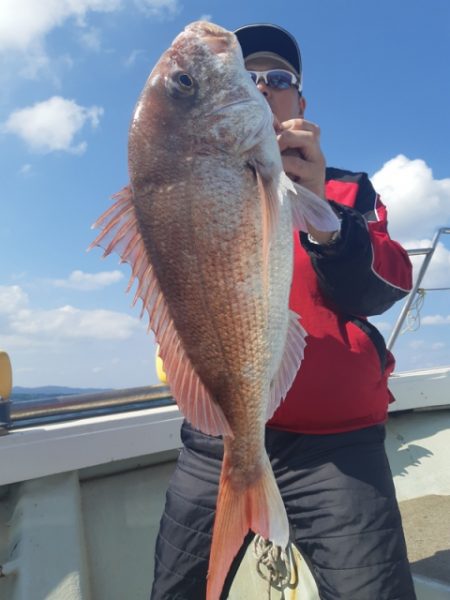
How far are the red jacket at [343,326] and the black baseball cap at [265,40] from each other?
1007 mm

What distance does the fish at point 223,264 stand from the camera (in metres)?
1.59

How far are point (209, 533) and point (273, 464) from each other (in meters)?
0.37

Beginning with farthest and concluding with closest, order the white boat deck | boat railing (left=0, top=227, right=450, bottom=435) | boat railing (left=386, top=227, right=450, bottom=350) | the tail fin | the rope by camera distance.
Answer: boat railing (left=386, top=227, right=450, bottom=350)
boat railing (left=0, top=227, right=450, bottom=435)
the white boat deck
the rope
the tail fin

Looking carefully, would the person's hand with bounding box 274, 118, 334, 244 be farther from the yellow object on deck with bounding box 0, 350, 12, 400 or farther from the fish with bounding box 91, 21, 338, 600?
the yellow object on deck with bounding box 0, 350, 12, 400

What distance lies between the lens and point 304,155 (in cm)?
177

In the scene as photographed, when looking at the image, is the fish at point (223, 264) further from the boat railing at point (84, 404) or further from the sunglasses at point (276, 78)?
the boat railing at point (84, 404)

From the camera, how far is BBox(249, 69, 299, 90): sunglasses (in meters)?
2.30

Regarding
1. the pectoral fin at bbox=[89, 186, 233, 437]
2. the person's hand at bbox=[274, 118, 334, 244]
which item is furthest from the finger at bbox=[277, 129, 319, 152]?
the pectoral fin at bbox=[89, 186, 233, 437]

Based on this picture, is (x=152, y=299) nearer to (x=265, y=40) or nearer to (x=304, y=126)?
(x=304, y=126)

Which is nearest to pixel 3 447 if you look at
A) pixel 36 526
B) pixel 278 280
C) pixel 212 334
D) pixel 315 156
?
pixel 36 526

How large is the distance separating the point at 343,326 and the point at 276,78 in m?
1.18

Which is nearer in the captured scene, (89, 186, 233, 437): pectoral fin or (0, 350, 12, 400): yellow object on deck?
(89, 186, 233, 437): pectoral fin

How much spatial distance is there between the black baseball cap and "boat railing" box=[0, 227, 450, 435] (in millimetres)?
2434

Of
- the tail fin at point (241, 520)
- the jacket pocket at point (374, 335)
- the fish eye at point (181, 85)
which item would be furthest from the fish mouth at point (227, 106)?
the tail fin at point (241, 520)
